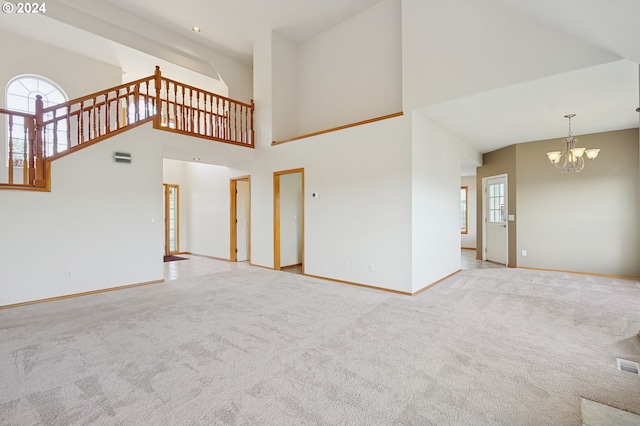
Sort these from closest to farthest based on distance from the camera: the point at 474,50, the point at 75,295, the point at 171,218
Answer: the point at 474,50, the point at 75,295, the point at 171,218

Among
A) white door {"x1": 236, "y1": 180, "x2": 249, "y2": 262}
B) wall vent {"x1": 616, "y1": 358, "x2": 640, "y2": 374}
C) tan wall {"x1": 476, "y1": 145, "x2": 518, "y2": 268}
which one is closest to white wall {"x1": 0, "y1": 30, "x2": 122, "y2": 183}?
white door {"x1": 236, "y1": 180, "x2": 249, "y2": 262}

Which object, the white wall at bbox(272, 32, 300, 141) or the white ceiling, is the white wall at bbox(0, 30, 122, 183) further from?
the white wall at bbox(272, 32, 300, 141)

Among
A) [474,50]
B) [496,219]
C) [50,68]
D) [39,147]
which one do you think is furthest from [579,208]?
[50,68]

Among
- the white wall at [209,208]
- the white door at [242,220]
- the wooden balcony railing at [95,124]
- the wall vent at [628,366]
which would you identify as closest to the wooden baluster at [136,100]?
the wooden balcony railing at [95,124]

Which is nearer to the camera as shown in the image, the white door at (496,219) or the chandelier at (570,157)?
the chandelier at (570,157)

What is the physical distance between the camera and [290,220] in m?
6.48

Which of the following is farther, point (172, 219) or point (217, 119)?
point (172, 219)

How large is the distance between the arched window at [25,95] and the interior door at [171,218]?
9.59 ft

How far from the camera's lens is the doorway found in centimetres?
832

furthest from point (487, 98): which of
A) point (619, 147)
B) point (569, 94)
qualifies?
point (619, 147)

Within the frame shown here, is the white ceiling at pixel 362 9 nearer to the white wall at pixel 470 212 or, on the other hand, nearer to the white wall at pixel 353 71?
the white wall at pixel 353 71

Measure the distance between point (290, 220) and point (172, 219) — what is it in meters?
4.14

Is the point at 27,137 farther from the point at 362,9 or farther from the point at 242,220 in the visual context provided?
the point at 362,9

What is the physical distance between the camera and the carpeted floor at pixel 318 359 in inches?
69.9
